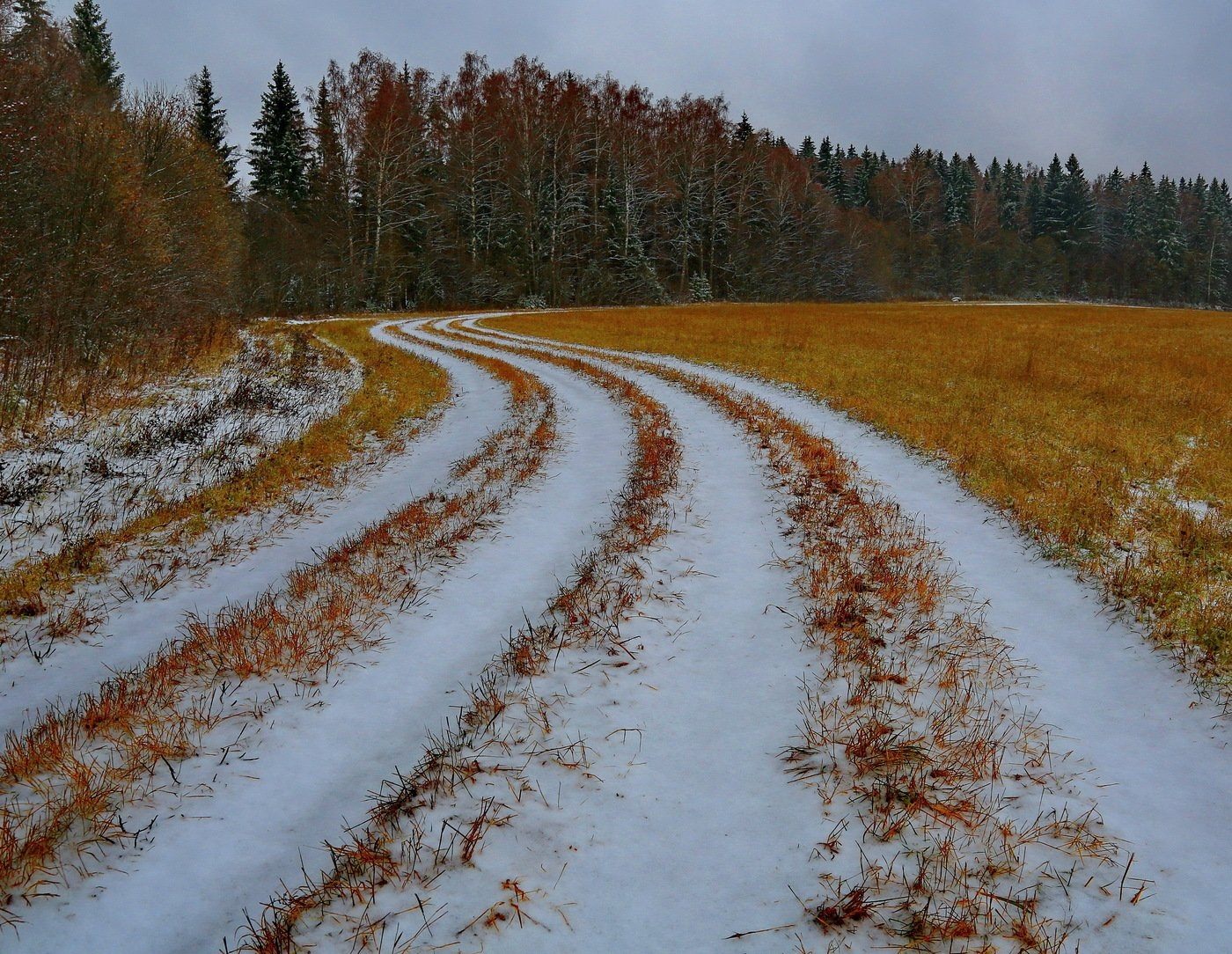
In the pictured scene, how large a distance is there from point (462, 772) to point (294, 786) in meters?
0.98

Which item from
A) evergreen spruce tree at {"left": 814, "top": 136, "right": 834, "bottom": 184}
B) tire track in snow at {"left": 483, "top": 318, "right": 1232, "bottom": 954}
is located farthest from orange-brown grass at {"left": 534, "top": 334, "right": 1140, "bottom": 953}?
evergreen spruce tree at {"left": 814, "top": 136, "right": 834, "bottom": 184}

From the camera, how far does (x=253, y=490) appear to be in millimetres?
9844

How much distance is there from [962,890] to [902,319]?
4324cm

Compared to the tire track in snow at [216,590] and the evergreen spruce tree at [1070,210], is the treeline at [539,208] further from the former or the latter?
the tire track in snow at [216,590]

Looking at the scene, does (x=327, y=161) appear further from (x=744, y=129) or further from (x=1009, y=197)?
(x=1009, y=197)

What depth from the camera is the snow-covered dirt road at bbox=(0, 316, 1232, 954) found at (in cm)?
312

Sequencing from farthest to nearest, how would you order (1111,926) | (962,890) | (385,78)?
(385,78), (962,890), (1111,926)

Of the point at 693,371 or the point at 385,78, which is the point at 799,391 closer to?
the point at 693,371

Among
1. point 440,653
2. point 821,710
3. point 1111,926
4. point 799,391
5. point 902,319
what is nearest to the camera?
point 1111,926

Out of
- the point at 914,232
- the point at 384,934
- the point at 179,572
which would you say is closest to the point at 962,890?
the point at 384,934

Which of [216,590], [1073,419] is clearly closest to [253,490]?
[216,590]

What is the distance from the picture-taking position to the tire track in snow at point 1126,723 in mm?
3180

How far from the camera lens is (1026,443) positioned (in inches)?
463

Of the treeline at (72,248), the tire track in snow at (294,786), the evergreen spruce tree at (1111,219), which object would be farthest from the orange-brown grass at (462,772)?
the evergreen spruce tree at (1111,219)
